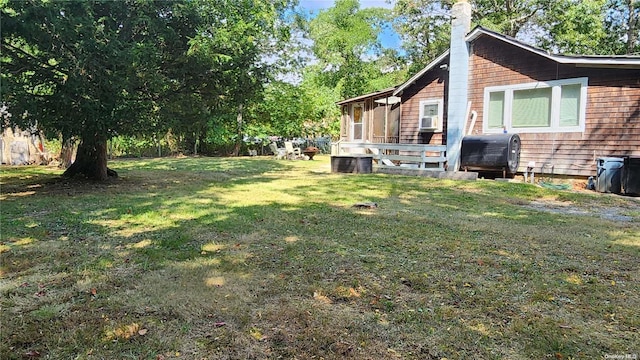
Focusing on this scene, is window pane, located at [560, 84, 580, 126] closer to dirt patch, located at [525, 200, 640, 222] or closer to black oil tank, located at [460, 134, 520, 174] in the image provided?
black oil tank, located at [460, 134, 520, 174]

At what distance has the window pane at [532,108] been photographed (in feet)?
33.8

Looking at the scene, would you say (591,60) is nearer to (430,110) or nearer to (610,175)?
(610,175)

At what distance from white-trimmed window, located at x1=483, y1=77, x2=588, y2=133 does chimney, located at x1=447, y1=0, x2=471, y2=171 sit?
27.7 inches

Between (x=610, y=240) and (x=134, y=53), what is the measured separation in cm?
741

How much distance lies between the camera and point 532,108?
10547 millimetres

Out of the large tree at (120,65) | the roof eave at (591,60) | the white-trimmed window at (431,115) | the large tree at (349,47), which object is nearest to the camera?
the large tree at (120,65)

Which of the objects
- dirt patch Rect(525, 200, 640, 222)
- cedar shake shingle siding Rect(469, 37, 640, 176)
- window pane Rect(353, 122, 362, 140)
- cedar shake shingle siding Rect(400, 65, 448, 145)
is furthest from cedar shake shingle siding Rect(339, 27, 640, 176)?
window pane Rect(353, 122, 362, 140)

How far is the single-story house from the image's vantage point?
909 centimetres

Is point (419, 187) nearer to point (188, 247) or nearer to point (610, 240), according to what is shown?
point (610, 240)

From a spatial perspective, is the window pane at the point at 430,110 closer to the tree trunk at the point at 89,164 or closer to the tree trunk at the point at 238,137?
the tree trunk at the point at 89,164

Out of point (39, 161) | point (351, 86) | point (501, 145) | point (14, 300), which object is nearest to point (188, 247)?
point (14, 300)

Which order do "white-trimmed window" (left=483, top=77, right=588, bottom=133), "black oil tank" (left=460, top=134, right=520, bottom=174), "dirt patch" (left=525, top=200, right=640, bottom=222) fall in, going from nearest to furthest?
"dirt patch" (left=525, top=200, right=640, bottom=222), "white-trimmed window" (left=483, top=77, right=588, bottom=133), "black oil tank" (left=460, top=134, right=520, bottom=174)

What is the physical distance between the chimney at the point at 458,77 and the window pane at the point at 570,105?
2.45 m

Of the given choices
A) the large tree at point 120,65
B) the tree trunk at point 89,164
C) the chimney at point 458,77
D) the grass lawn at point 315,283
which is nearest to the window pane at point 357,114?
the chimney at point 458,77
